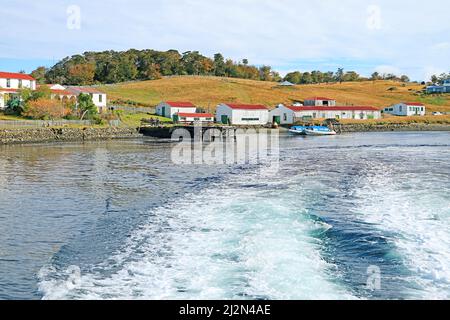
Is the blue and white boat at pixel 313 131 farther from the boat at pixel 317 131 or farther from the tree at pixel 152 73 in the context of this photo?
the tree at pixel 152 73

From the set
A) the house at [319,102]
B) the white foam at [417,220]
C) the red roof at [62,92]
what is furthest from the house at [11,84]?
the white foam at [417,220]

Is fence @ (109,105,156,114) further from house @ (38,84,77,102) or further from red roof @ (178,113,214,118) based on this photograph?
red roof @ (178,113,214,118)

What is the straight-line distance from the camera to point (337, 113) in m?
114

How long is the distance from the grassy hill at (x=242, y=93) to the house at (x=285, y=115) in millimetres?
19665

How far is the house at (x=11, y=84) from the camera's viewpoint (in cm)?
8000

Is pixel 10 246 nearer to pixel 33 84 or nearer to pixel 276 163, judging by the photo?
pixel 276 163

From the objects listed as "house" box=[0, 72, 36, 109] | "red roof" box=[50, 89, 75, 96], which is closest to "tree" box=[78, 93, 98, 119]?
"red roof" box=[50, 89, 75, 96]

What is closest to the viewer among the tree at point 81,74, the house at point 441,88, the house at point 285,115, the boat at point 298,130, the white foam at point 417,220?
the white foam at point 417,220

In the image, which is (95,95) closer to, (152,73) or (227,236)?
(152,73)

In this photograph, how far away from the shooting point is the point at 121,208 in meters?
22.0

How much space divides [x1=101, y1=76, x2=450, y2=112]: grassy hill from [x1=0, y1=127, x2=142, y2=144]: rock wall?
42648mm

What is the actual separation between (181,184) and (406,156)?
2470cm

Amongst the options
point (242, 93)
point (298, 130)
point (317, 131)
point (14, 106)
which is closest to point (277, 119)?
point (298, 130)

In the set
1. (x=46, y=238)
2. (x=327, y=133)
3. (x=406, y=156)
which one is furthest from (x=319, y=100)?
(x=46, y=238)
